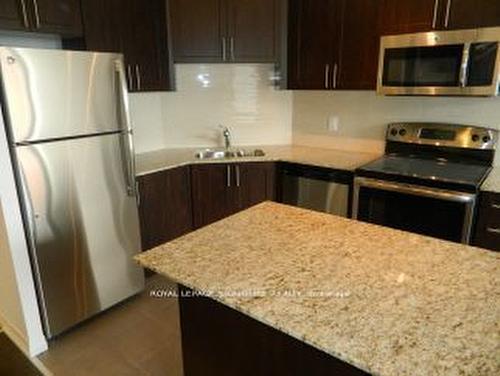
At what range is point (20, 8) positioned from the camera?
6.84 feet

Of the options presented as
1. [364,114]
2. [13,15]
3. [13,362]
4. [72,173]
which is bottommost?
[13,362]

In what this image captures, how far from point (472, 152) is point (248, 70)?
2028mm

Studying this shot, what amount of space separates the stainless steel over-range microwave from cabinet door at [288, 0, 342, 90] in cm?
47

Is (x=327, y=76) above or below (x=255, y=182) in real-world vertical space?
above

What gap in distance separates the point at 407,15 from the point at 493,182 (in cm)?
124

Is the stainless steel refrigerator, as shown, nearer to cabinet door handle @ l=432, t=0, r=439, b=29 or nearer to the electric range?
the electric range

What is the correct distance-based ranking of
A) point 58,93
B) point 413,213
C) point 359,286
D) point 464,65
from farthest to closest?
point 413,213 < point 464,65 < point 58,93 < point 359,286

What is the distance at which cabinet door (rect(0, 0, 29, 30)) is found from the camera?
79.5 inches

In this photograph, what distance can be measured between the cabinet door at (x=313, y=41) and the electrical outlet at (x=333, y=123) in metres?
0.43

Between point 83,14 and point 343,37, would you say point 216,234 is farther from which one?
point 343,37

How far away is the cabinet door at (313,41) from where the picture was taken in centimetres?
287

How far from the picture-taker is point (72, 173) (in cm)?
217

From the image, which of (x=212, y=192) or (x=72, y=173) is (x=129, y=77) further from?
(x=212, y=192)

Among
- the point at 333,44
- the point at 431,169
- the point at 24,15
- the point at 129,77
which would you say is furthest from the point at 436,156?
the point at 24,15
